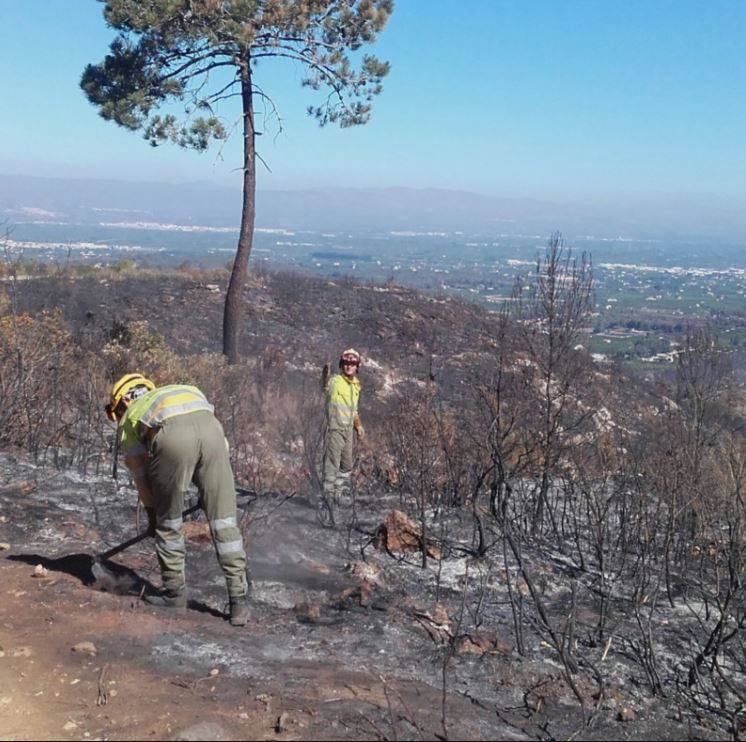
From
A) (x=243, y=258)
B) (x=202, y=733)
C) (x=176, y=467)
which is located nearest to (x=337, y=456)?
(x=176, y=467)

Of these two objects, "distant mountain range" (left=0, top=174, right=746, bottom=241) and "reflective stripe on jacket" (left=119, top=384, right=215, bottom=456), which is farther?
"distant mountain range" (left=0, top=174, right=746, bottom=241)

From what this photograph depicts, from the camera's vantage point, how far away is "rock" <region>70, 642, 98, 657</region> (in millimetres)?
4137

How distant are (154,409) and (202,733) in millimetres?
1765

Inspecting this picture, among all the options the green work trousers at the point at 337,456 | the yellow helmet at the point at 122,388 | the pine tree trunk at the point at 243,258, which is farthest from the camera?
the pine tree trunk at the point at 243,258

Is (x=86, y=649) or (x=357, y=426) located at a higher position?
(x=357, y=426)

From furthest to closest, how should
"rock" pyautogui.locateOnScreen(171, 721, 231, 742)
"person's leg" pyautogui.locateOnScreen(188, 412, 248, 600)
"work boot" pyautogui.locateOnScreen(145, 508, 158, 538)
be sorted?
"work boot" pyautogui.locateOnScreen(145, 508, 158, 538), "person's leg" pyautogui.locateOnScreen(188, 412, 248, 600), "rock" pyautogui.locateOnScreen(171, 721, 231, 742)

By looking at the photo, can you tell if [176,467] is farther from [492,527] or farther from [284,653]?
[492,527]

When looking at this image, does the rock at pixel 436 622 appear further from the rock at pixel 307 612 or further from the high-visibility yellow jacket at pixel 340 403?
the high-visibility yellow jacket at pixel 340 403

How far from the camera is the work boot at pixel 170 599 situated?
4832mm

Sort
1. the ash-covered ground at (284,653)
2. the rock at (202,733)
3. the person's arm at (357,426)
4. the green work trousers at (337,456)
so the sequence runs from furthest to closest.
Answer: the person's arm at (357,426)
the green work trousers at (337,456)
the ash-covered ground at (284,653)
the rock at (202,733)

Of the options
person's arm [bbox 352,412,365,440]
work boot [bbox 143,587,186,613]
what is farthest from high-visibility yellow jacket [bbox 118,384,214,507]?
person's arm [bbox 352,412,365,440]

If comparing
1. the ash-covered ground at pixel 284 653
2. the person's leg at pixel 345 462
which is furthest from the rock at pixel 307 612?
the person's leg at pixel 345 462

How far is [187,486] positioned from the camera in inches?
180

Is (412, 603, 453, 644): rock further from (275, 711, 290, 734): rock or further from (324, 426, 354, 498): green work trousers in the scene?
(324, 426, 354, 498): green work trousers
